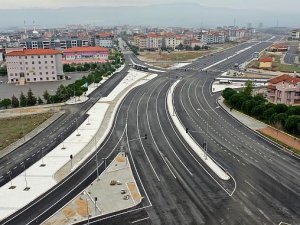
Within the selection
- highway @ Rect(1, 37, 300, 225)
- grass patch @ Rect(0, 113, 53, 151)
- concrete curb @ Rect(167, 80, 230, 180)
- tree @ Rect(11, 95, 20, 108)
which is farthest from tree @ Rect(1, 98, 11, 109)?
concrete curb @ Rect(167, 80, 230, 180)

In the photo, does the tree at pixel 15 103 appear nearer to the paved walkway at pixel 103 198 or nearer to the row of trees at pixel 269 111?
the paved walkway at pixel 103 198

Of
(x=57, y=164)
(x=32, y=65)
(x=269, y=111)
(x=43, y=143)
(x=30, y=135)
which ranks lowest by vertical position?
(x=57, y=164)

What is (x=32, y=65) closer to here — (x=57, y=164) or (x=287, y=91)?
(x=57, y=164)

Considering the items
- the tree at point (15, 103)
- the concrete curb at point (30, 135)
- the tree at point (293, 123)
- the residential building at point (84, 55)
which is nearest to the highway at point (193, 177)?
the tree at point (293, 123)

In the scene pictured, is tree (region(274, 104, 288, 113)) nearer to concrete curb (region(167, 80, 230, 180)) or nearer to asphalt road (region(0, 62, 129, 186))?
concrete curb (region(167, 80, 230, 180))

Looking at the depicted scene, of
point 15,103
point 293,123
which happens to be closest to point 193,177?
point 293,123

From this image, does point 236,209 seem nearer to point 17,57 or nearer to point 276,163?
point 276,163

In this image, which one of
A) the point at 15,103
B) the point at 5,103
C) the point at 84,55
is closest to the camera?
the point at 5,103
